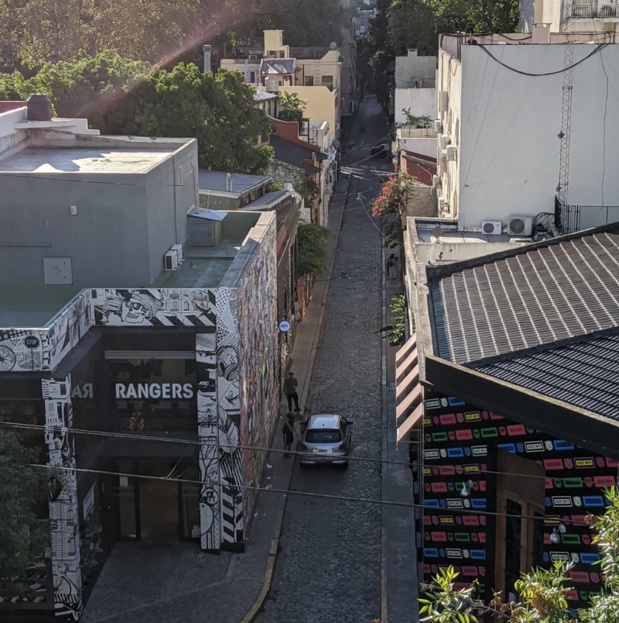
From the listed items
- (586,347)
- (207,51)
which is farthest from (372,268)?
(586,347)

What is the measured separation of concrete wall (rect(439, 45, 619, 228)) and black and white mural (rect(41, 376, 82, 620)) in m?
14.4

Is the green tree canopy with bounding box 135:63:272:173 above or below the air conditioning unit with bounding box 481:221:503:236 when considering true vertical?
above

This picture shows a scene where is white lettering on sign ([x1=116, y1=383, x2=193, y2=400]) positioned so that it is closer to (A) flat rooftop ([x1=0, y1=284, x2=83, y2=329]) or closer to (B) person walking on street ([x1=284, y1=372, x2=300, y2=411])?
(A) flat rooftop ([x1=0, y1=284, x2=83, y2=329])

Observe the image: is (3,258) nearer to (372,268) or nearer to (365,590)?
(365,590)

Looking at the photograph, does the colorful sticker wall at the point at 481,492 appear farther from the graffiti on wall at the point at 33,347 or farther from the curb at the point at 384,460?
the graffiti on wall at the point at 33,347

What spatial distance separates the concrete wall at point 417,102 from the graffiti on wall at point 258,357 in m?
35.9

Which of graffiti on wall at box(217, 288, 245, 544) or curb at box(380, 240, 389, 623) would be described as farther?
graffiti on wall at box(217, 288, 245, 544)

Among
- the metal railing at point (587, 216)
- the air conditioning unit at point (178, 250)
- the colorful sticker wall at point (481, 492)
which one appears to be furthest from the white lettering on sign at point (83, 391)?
the metal railing at point (587, 216)

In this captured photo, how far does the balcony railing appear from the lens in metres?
34.3

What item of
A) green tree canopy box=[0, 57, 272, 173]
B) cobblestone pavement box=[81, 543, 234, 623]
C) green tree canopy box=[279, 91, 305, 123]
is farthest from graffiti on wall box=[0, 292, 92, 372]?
green tree canopy box=[279, 91, 305, 123]

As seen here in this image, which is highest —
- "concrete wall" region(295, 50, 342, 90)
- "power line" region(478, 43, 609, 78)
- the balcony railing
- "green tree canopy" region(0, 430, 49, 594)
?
the balcony railing

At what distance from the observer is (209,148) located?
131 ft

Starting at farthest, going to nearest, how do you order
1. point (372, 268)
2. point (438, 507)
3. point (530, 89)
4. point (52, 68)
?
point (372, 268), point (52, 68), point (530, 89), point (438, 507)

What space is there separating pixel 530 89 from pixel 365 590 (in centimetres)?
1443
